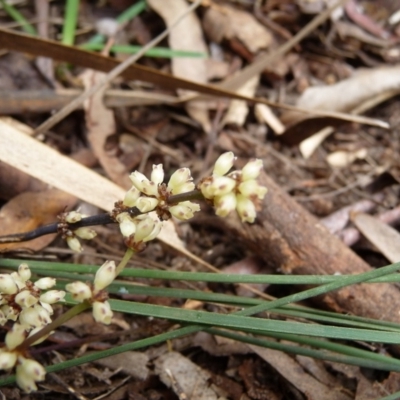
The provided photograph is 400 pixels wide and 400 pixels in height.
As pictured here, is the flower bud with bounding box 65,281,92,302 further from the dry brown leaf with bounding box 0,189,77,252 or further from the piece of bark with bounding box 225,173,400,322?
the piece of bark with bounding box 225,173,400,322

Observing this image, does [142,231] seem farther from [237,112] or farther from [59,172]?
[237,112]

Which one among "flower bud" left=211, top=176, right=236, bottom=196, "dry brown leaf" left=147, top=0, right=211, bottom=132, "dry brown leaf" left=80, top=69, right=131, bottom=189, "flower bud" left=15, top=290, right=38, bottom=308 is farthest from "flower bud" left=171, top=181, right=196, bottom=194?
"dry brown leaf" left=147, top=0, right=211, bottom=132

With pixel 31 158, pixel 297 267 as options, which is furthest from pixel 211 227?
pixel 31 158

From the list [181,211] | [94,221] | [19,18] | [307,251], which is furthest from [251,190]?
[19,18]

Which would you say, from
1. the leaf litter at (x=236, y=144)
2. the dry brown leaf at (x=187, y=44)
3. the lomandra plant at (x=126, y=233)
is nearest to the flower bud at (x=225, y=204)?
the lomandra plant at (x=126, y=233)

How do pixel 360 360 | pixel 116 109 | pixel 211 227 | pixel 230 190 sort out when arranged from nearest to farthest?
1. pixel 230 190
2. pixel 360 360
3. pixel 211 227
4. pixel 116 109

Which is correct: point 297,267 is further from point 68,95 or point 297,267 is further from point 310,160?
point 68,95

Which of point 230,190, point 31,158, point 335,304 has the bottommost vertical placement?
point 335,304
